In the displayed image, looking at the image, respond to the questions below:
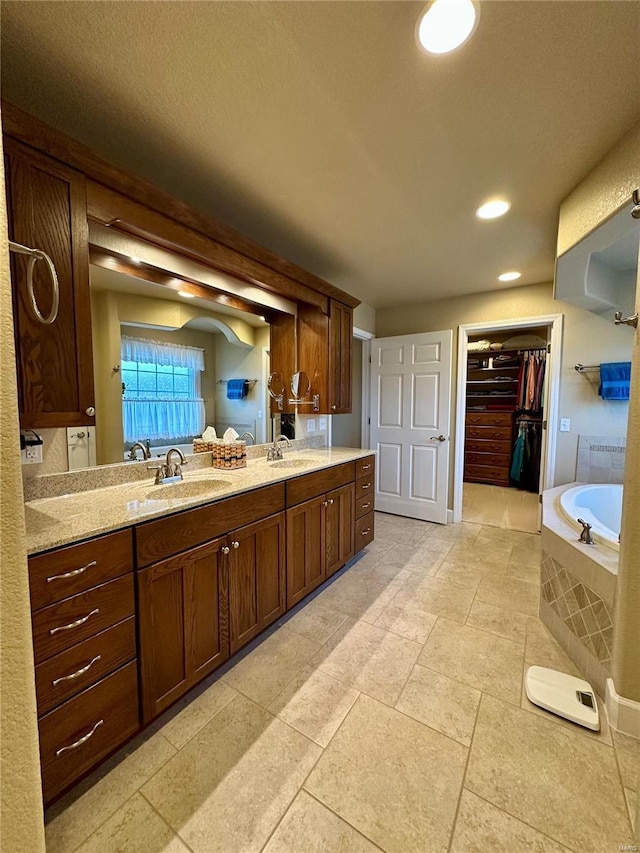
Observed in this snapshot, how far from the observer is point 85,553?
1100mm

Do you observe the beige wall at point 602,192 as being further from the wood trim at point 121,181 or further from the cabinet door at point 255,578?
the cabinet door at point 255,578

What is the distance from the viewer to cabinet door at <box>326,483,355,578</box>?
7.91ft

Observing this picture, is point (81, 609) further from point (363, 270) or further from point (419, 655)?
point (363, 270)

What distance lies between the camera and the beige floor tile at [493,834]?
1010 millimetres

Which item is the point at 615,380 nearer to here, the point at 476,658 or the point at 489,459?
the point at 476,658

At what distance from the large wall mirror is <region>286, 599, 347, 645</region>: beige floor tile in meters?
1.23

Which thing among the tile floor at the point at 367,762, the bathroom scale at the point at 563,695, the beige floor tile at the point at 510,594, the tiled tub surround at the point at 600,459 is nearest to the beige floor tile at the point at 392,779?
the tile floor at the point at 367,762

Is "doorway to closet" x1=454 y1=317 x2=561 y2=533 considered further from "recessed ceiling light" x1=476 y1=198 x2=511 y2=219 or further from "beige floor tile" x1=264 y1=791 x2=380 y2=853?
"beige floor tile" x1=264 y1=791 x2=380 y2=853

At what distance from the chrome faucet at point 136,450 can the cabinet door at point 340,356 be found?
1500 mm

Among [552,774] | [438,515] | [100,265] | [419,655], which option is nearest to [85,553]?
[100,265]

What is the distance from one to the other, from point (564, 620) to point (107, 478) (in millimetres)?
2519

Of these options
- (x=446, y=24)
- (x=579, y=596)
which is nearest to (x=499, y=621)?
(x=579, y=596)

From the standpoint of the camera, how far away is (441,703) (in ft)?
4.94

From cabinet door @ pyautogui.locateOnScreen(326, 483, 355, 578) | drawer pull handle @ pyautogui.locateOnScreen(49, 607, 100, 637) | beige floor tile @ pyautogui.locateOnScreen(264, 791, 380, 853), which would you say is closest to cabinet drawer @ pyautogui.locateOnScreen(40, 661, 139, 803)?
drawer pull handle @ pyautogui.locateOnScreen(49, 607, 100, 637)
